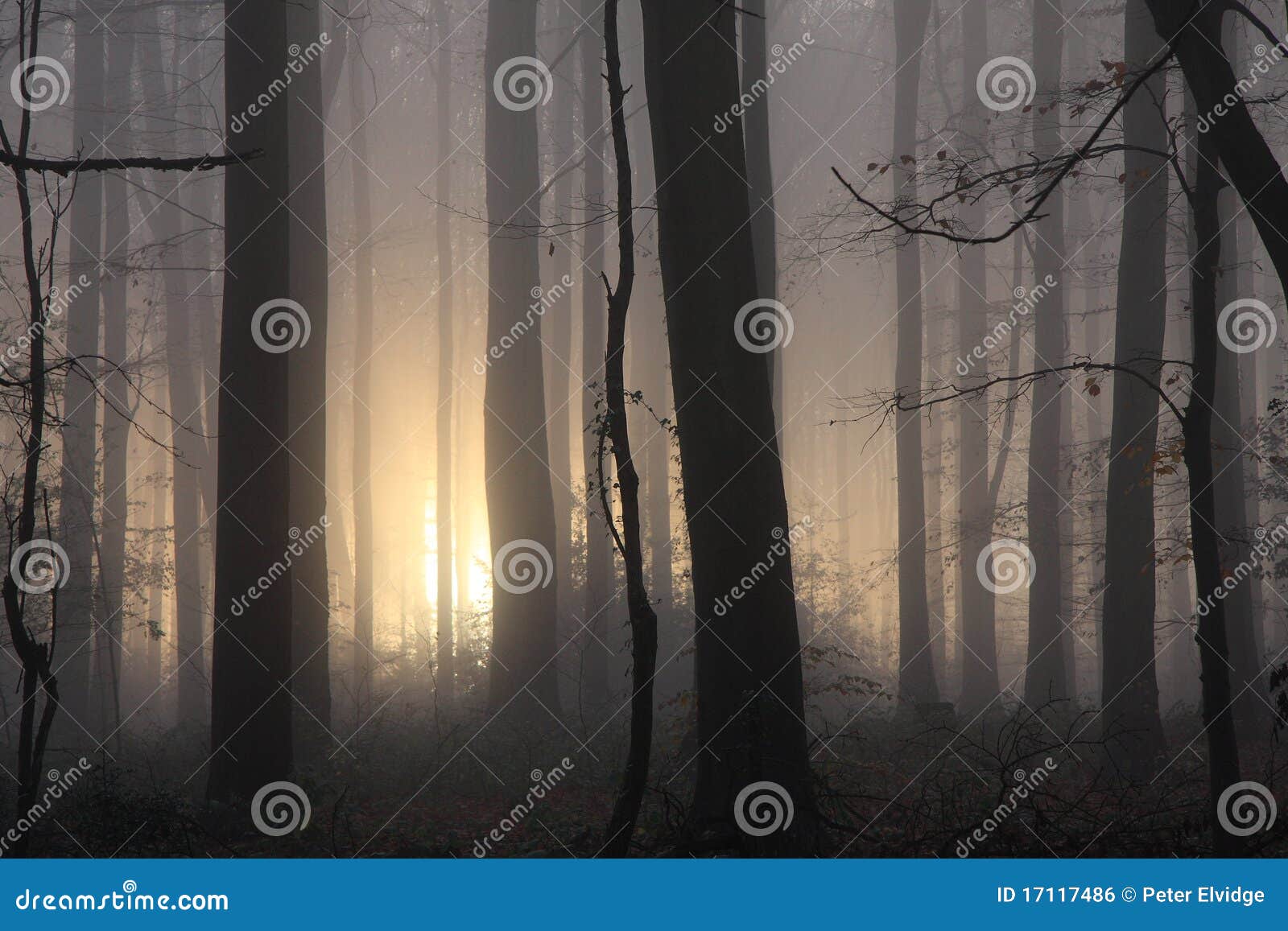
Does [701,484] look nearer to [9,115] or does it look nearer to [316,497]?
[316,497]

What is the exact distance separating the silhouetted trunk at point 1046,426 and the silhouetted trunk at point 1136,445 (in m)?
4.72

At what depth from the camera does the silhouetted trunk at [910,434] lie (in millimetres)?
16812

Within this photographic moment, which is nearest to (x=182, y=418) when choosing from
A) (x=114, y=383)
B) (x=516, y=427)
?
(x=114, y=383)

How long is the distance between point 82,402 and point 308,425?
7.58 metres

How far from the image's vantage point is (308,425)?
36.2ft

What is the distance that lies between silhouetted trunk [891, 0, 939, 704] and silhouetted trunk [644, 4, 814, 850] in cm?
1040

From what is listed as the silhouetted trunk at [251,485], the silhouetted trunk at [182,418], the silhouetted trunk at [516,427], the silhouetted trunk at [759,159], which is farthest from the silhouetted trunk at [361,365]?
the silhouetted trunk at [251,485]

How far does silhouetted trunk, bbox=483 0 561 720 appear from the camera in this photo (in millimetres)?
13719

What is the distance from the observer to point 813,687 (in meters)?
10.7

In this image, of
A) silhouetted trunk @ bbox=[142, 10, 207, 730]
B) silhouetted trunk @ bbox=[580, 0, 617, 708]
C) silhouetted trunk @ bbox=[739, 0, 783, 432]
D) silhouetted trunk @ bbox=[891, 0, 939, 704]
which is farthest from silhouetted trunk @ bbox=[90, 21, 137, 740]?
silhouetted trunk @ bbox=[891, 0, 939, 704]

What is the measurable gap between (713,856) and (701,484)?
7.84 feet

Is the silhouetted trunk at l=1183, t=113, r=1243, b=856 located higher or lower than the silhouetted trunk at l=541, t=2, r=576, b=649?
lower

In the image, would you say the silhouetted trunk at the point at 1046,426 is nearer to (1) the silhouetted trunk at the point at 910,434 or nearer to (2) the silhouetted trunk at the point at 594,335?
(1) the silhouetted trunk at the point at 910,434

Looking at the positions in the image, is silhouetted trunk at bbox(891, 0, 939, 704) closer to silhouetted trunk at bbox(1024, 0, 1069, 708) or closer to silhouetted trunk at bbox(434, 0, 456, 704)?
silhouetted trunk at bbox(1024, 0, 1069, 708)
